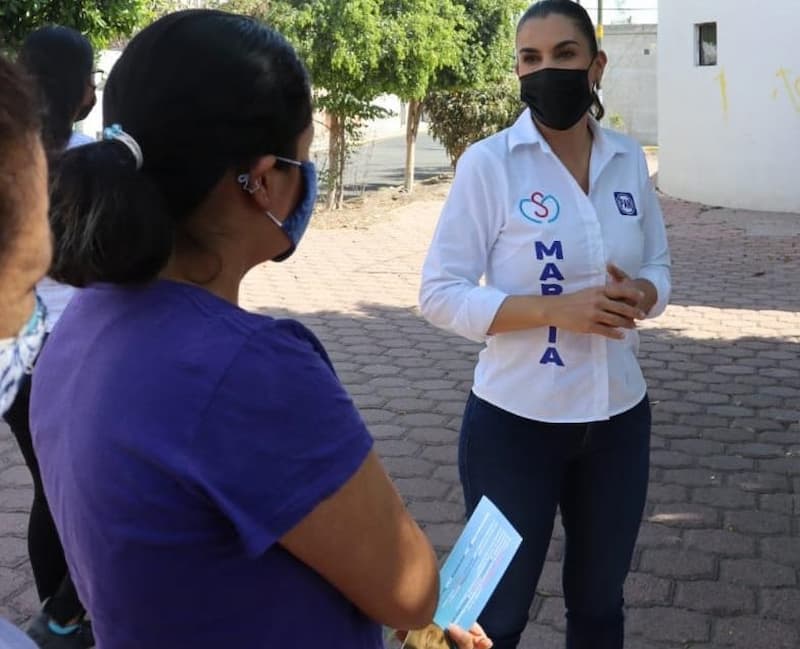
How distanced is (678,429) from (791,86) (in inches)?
393

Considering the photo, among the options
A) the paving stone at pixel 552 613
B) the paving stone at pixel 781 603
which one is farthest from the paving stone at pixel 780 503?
the paving stone at pixel 552 613

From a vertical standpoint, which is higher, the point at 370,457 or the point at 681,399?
the point at 370,457

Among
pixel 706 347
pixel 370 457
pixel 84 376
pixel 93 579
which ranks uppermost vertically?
pixel 84 376

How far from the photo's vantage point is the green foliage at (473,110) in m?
18.5

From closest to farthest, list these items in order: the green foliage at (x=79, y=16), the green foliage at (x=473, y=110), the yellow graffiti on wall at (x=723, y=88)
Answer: the green foliage at (x=79, y=16), the yellow graffiti on wall at (x=723, y=88), the green foliage at (x=473, y=110)

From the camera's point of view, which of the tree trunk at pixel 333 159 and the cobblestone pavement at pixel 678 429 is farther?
the tree trunk at pixel 333 159

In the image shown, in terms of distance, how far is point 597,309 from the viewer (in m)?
2.31

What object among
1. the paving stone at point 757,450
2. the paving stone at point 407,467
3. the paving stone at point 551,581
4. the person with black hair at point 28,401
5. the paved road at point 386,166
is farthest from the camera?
the paved road at point 386,166

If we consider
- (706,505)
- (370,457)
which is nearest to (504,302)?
(370,457)

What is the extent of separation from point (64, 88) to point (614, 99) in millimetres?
28577

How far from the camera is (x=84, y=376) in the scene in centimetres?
136

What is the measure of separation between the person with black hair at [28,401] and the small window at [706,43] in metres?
13.8

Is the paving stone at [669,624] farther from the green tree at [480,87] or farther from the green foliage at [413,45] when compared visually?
the green tree at [480,87]

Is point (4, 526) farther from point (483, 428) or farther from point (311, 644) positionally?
point (311, 644)
